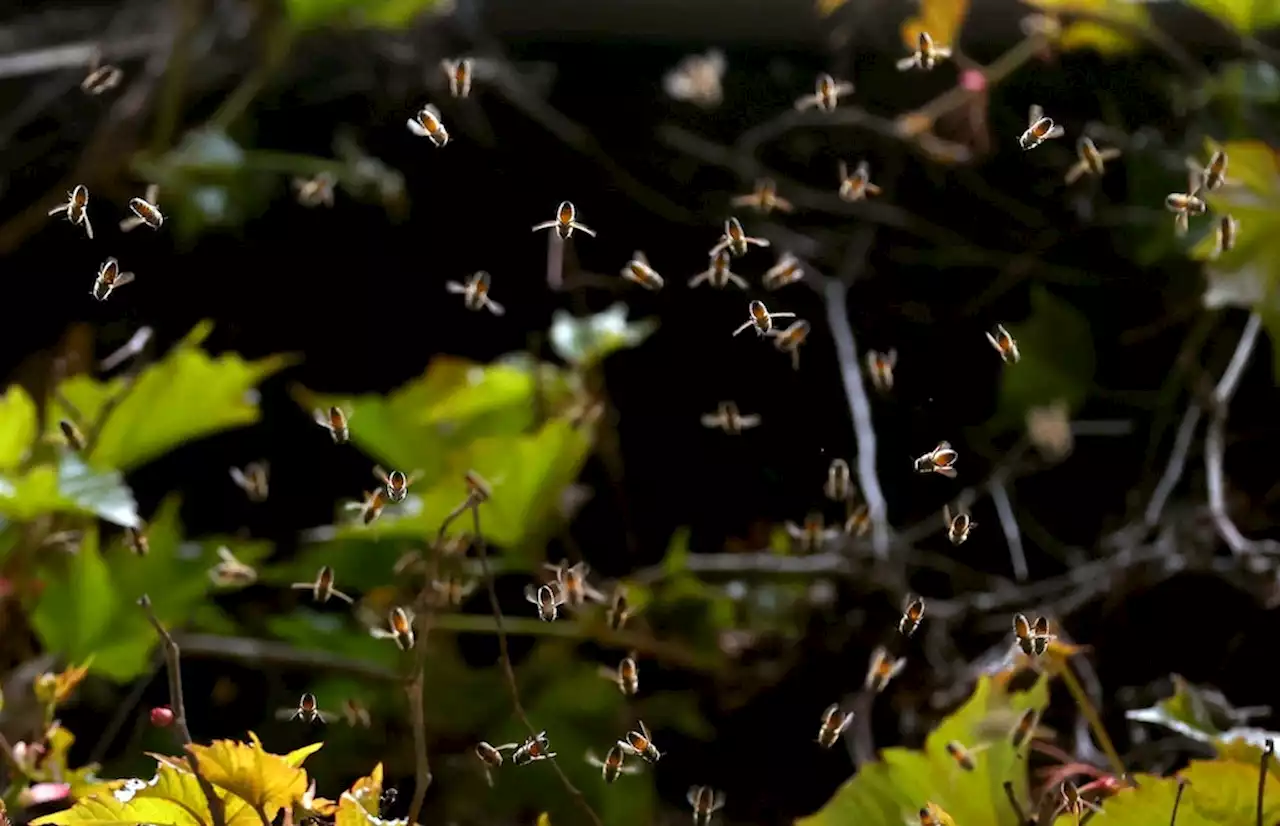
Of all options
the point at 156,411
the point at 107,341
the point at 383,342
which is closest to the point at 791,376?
the point at 156,411

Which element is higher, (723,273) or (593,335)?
(723,273)


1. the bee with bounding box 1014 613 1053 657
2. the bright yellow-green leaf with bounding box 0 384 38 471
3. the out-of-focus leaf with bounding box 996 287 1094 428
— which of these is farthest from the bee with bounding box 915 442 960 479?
the bright yellow-green leaf with bounding box 0 384 38 471

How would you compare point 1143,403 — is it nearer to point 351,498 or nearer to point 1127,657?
point 1127,657

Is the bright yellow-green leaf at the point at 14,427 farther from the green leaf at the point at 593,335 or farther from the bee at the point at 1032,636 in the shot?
the bee at the point at 1032,636

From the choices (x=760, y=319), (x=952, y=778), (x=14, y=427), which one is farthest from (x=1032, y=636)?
(x=14, y=427)

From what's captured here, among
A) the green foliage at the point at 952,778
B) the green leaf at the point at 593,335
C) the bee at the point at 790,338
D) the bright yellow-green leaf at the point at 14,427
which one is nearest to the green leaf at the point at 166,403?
the bright yellow-green leaf at the point at 14,427

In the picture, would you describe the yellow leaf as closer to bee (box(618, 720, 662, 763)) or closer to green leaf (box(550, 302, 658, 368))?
green leaf (box(550, 302, 658, 368))

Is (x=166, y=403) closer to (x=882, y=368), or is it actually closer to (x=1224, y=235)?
(x=882, y=368)
